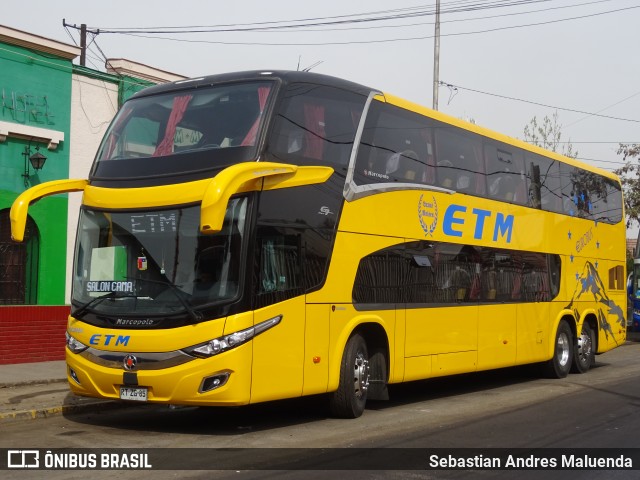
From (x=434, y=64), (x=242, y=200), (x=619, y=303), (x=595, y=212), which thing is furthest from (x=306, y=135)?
(x=434, y=64)

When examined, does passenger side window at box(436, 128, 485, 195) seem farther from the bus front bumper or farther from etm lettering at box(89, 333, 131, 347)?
etm lettering at box(89, 333, 131, 347)

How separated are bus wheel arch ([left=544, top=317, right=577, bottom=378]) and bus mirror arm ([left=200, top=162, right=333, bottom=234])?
8298 mm

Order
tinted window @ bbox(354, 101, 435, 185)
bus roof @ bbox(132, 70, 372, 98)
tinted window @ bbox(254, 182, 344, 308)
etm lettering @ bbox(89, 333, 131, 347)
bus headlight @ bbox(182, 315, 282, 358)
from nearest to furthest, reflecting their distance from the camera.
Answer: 1. bus headlight @ bbox(182, 315, 282, 358)
2. etm lettering @ bbox(89, 333, 131, 347)
3. tinted window @ bbox(254, 182, 344, 308)
4. bus roof @ bbox(132, 70, 372, 98)
5. tinted window @ bbox(354, 101, 435, 185)

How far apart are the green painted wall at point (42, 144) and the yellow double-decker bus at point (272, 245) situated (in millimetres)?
7660

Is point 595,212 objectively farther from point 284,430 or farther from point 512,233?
point 284,430

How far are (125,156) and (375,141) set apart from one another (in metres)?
3.37

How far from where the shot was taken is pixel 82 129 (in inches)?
779

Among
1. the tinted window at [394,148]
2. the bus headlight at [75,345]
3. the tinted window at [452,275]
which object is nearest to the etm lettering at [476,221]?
the tinted window at [452,275]

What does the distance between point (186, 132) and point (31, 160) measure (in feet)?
29.0

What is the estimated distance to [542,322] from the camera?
54.8 ft

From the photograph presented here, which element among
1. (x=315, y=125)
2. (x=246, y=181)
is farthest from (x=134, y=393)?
(x=315, y=125)

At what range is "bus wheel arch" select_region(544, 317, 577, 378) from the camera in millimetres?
17344

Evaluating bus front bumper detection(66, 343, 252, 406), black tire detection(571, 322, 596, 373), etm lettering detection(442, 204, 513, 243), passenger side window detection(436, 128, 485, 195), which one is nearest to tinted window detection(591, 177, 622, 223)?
black tire detection(571, 322, 596, 373)

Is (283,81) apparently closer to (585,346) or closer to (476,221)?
(476,221)
